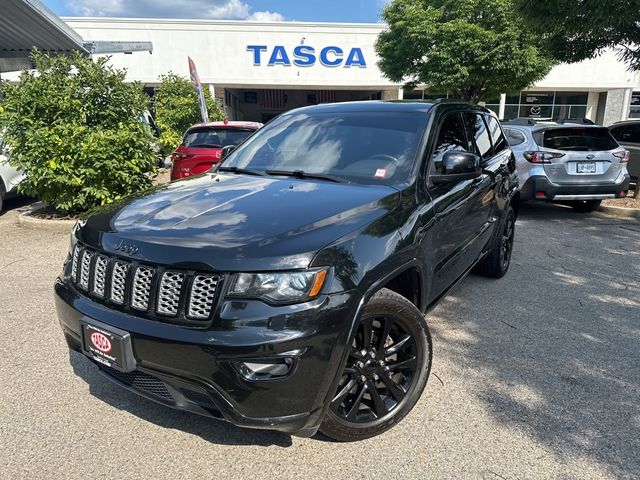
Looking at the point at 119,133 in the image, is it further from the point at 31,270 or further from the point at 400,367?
the point at 400,367

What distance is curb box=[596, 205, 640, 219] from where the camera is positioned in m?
8.30

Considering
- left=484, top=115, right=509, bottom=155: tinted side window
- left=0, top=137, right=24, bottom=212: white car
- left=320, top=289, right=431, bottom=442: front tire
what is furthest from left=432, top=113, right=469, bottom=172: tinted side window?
left=0, top=137, right=24, bottom=212: white car

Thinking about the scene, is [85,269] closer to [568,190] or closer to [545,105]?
[568,190]

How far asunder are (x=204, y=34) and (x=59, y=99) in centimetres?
2383

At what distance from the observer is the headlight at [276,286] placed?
79.0 inches

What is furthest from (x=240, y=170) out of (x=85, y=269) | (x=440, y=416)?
(x=440, y=416)

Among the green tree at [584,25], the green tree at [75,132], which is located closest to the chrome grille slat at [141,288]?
the green tree at [75,132]

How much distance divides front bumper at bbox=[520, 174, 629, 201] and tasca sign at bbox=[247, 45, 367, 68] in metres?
23.3

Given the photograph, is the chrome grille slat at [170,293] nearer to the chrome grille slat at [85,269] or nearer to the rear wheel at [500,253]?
the chrome grille slat at [85,269]

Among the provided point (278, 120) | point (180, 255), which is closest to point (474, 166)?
point (278, 120)

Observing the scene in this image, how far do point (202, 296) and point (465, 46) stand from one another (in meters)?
14.7

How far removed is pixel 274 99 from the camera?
38.5 metres

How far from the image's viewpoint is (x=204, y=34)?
91.8 ft

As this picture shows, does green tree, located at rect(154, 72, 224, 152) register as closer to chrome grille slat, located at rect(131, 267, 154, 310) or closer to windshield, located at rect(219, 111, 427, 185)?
windshield, located at rect(219, 111, 427, 185)
